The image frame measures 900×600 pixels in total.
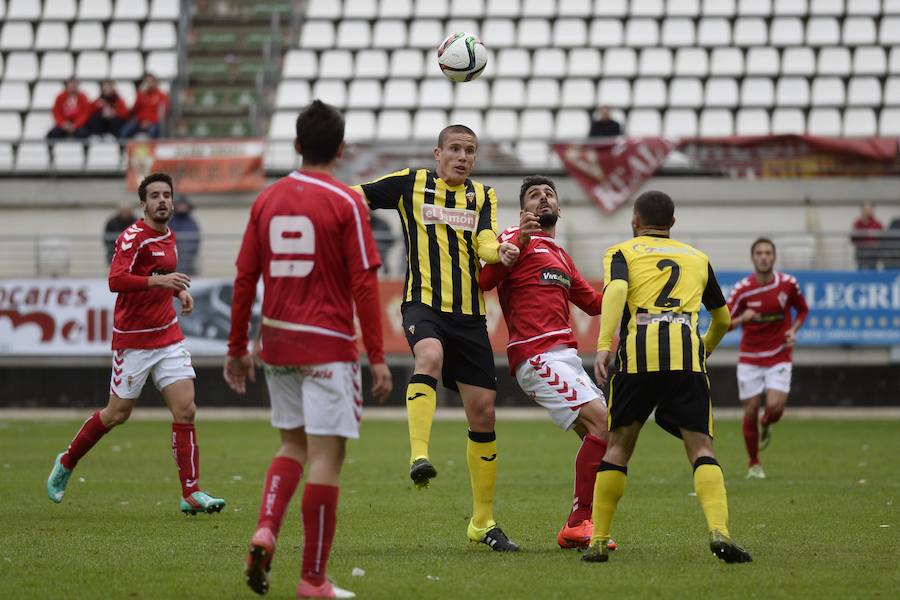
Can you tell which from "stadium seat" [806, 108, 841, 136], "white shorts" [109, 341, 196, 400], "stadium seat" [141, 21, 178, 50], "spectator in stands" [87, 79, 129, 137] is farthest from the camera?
"stadium seat" [141, 21, 178, 50]

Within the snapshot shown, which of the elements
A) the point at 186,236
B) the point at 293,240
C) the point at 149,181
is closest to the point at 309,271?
the point at 293,240

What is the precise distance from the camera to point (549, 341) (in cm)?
775

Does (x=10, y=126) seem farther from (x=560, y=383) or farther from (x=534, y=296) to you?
(x=560, y=383)

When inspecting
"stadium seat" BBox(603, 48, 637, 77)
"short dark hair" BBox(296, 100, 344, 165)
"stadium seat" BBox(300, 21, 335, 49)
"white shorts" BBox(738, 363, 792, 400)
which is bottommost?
"white shorts" BBox(738, 363, 792, 400)

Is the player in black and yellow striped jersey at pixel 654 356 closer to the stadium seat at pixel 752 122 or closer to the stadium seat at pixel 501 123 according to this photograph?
the stadium seat at pixel 501 123

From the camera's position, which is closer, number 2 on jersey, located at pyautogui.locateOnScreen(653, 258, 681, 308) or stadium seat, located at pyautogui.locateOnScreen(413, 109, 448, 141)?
number 2 on jersey, located at pyautogui.locateOnScreen(653, 258, 681, 308)

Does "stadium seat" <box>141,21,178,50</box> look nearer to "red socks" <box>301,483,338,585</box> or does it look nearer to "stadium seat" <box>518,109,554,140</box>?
"stadium seat" <box>518,109,554,140</box>

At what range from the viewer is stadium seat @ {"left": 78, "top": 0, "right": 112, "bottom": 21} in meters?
27.5

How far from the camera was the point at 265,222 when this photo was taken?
578 cm

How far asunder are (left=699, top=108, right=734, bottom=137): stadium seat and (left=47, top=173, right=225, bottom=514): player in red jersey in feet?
52.4

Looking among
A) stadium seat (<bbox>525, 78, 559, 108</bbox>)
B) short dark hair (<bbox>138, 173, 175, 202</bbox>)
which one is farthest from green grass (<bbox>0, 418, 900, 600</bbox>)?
stadium seat (<bbox>525, 78, 559, 108</bbox>)

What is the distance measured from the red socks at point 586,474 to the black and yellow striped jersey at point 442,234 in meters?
1.00

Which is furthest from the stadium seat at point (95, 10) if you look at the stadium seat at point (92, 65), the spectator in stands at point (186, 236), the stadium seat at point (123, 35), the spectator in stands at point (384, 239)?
the spectator in stands at point (384, 239)

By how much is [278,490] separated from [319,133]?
1564mm
